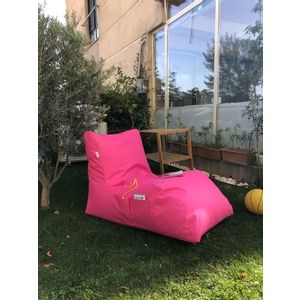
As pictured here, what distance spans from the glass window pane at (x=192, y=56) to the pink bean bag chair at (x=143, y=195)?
2.38 m

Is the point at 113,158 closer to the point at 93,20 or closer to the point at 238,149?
the point at 238,149

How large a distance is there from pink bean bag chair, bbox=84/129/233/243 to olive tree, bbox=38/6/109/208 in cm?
47

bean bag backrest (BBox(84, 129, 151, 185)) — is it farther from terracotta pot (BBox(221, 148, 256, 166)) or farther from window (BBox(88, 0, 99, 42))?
window (BBox(88, 0, 99, 42))

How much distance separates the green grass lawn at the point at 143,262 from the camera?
201cm

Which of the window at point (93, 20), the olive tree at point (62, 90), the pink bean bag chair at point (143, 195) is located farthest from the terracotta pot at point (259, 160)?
the window at point (93, 20)

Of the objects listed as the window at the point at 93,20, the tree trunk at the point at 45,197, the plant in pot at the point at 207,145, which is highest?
the window at the point at 93,20

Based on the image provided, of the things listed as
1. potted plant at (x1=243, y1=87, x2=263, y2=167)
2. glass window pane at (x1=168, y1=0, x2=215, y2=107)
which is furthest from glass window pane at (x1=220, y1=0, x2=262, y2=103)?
glass window pane at (x1=168, y1=0, x2=215, y2=107)

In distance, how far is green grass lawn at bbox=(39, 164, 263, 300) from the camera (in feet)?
6.59

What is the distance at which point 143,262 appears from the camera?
92.4 inches

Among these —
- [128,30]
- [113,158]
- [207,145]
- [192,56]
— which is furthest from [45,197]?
[128,30]

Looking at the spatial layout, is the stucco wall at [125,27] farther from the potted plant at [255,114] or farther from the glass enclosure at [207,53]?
the potted plant at [255,114]

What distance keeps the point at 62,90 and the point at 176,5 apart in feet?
12.7
